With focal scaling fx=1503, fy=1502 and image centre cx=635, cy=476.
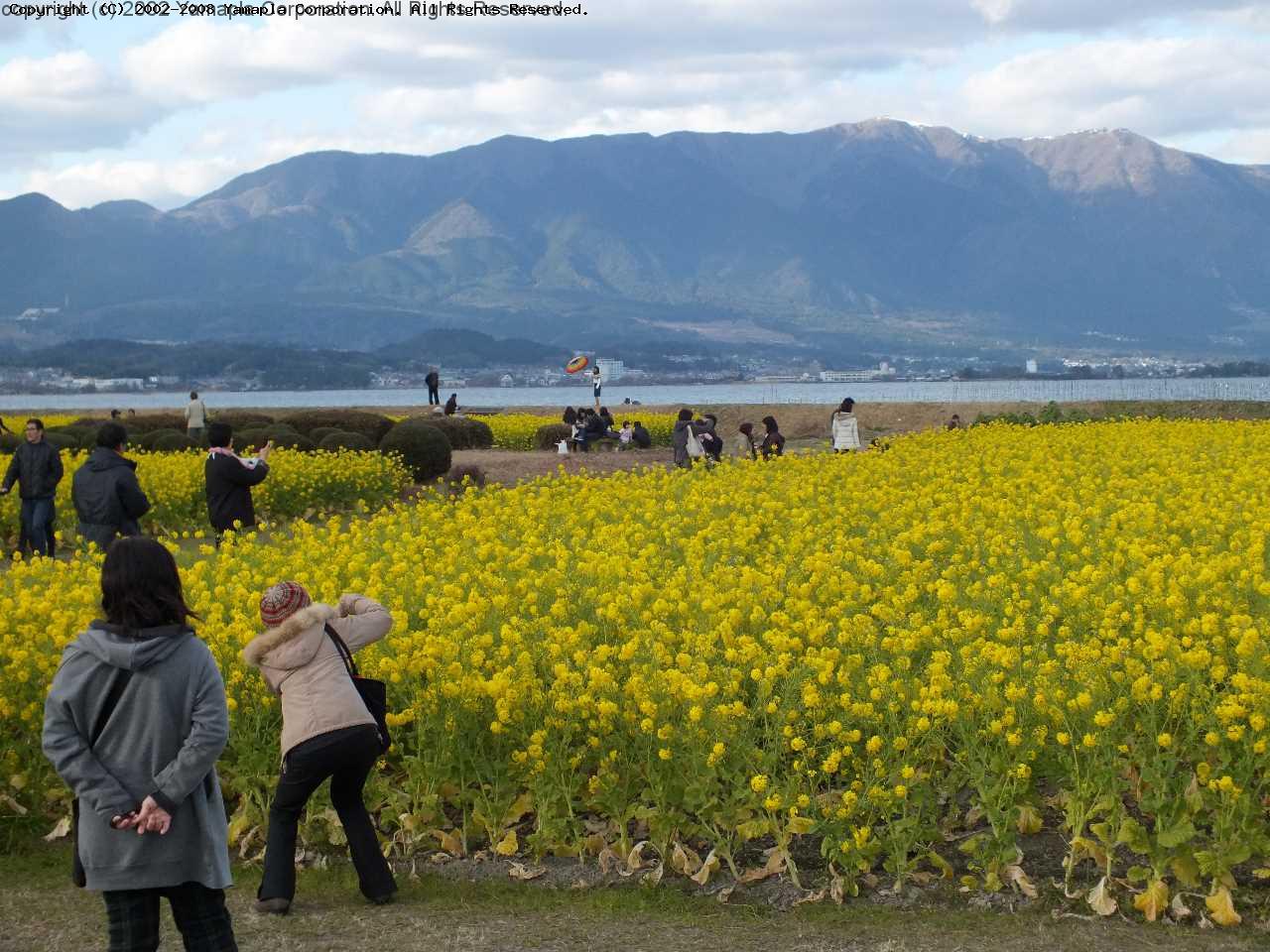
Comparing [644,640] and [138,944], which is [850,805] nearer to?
[644,640]

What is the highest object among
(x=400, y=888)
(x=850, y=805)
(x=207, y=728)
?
(x=207, y=728)

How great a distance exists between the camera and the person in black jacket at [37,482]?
16969 mm

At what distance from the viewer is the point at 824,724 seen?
7590mm

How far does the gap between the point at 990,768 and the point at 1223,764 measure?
1.07 metres

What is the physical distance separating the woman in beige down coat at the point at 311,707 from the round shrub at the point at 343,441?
72.9ft

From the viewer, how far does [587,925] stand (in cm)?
703

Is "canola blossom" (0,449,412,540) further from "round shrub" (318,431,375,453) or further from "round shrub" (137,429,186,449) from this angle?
"round shrub" (137,429,186,449)

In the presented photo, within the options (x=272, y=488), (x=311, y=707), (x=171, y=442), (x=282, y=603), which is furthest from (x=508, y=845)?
(x=171, y=442)

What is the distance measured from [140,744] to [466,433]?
33.6 m

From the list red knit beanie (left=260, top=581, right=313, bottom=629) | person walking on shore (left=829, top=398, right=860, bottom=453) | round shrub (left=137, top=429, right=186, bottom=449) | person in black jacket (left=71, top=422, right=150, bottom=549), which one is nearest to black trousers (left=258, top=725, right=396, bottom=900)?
red knit beanie (left=260, top=581, right=313, bottom=629)

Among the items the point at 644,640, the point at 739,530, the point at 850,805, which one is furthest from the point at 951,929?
the point at 739,530

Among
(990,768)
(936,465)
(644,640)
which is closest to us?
(990,768)

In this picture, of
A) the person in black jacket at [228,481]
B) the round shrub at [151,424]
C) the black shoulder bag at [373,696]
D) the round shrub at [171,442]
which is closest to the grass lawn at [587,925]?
the black shoulder bag at [373,696]

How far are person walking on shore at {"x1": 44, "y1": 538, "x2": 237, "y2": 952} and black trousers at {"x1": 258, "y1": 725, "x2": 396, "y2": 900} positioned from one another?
54.6 inches
